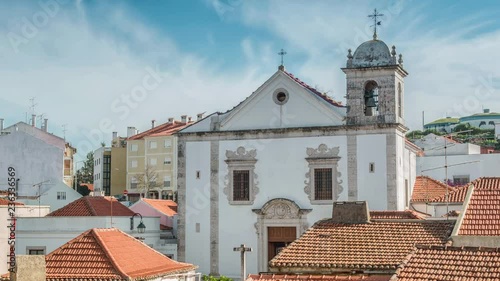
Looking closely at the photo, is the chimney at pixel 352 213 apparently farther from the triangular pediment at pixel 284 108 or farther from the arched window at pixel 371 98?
the arched window at pixel 371 98

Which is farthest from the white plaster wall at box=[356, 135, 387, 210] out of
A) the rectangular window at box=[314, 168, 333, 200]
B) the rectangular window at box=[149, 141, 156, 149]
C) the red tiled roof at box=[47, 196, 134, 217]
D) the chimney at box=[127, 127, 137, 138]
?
the chimney at box=[127, 127, 137, 138]

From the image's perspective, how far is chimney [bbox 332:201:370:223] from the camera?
78.1 ft

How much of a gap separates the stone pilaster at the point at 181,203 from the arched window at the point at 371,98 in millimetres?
8195

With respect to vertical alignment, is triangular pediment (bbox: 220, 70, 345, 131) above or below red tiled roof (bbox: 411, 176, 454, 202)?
above

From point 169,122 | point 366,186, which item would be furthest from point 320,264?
point 169,122

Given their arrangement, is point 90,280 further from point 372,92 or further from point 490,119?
point 490,119

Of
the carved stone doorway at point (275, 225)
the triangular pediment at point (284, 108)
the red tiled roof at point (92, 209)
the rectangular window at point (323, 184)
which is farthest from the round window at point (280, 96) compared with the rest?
the red tiled roof at point (92, 209)

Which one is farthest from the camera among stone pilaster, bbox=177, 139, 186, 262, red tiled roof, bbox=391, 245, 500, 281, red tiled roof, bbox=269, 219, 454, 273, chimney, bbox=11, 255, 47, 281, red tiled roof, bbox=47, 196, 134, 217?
stone pilaster, bbox=177, 139, 186, 262

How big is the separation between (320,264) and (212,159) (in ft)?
46.1

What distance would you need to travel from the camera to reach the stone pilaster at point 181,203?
34.3 m

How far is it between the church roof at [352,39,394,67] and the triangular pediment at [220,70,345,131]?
6.66ft

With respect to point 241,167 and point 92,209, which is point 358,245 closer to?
point 241,167

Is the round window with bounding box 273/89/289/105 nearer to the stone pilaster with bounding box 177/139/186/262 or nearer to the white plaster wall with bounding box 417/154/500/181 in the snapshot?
the stone pilaster with bounding box 177/139/186/262

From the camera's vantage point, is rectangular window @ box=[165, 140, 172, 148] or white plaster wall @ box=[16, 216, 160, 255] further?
rectangular window @ box=[165, 140, 172, 148]
